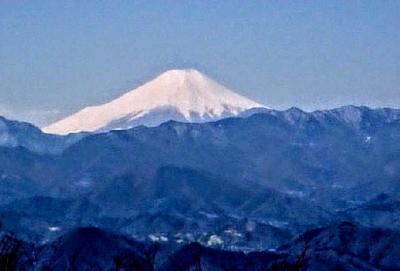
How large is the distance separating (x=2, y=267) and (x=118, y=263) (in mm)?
13245

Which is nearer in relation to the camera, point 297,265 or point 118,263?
point 297,265

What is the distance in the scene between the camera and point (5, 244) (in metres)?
108

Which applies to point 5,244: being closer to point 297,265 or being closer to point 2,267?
point 2,267

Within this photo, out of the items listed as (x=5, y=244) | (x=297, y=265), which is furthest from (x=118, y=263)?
(x=297, y=265)

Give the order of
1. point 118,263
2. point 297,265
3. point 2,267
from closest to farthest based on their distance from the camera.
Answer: point 297,265 → point 2,267 → point 118,263

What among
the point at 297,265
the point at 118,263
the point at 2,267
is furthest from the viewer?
the point at 118,263

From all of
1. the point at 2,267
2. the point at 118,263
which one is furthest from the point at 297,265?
the point at 2,267

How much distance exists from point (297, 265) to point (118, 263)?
22.6 metres

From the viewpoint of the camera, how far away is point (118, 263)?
347 ft

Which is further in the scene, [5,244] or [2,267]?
[5,244]

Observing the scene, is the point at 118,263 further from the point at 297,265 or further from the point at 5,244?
the point at 297,265

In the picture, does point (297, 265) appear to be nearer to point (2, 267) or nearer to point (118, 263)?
point (118, 263)
